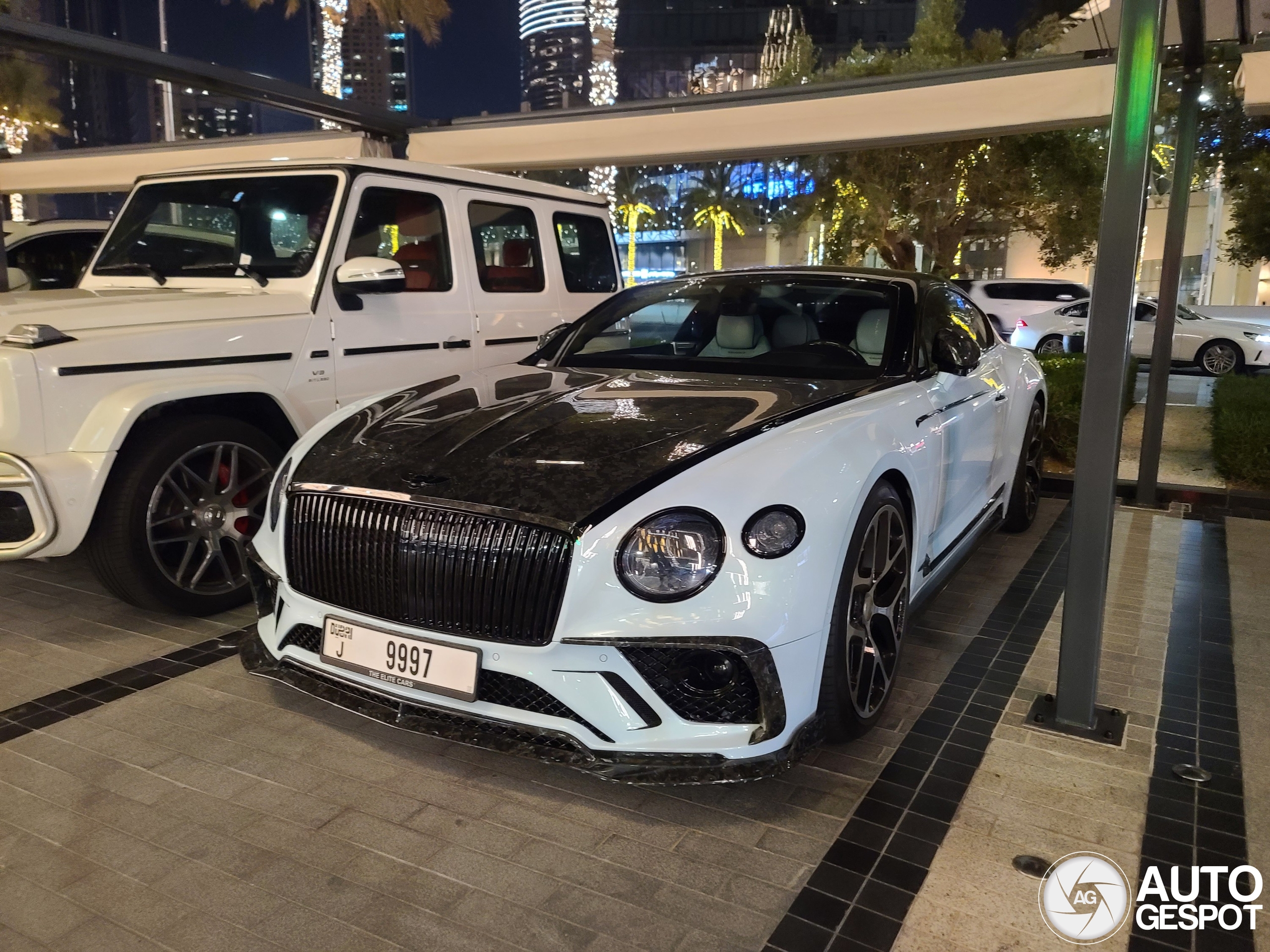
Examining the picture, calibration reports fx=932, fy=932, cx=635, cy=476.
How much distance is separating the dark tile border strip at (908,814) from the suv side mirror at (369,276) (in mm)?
3020

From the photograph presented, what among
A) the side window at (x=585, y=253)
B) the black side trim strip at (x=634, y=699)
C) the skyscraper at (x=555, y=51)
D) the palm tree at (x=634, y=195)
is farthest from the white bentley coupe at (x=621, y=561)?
the skyscraper at (x=555, y=51)

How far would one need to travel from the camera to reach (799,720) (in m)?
2.52

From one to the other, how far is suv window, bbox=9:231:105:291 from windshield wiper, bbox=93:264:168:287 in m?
3.80

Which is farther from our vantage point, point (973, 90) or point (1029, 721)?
point (973, 90)

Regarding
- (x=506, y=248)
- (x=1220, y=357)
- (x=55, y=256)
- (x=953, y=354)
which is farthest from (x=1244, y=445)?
(x=1220, y=357)

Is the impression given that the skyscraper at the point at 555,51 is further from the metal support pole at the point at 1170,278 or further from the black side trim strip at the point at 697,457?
the black side trim strip at the point at 697,457

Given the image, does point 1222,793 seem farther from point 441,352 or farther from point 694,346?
point 441,352

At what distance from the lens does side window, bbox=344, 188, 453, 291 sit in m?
4.76

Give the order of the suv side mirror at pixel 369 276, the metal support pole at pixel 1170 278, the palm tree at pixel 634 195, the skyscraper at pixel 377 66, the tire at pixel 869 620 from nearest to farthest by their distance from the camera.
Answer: the tire at pixel 869 620 < the suv side mirror at pixel 369 276 < the metal support pole at pixel 1170 278 < the palm tree at pixel 634 195 < the skyscraper at pixel 377 66

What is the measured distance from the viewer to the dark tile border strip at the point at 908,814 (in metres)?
2.18

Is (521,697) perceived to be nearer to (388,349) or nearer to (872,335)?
(872,335)

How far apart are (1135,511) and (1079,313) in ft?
42.4

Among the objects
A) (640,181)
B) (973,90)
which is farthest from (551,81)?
(973,90)

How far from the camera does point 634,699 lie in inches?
95.1
